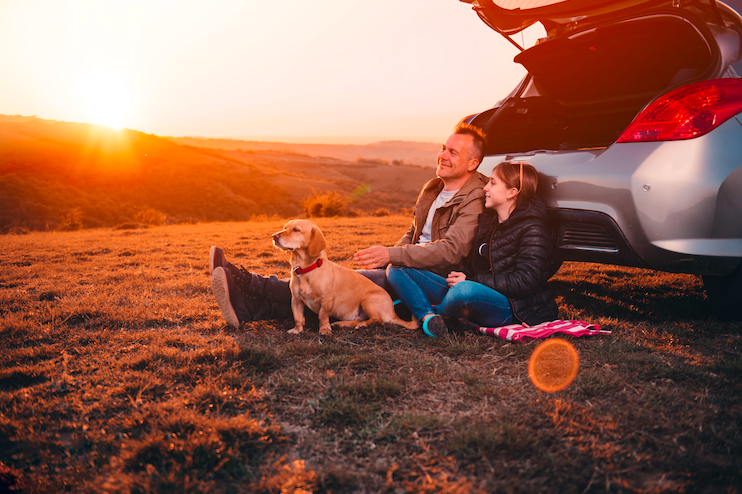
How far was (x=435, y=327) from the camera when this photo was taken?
3.16 meters

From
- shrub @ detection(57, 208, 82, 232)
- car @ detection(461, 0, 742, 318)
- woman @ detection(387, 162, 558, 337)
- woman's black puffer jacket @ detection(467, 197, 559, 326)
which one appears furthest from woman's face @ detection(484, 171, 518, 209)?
shrub @ detection(57, 208, 82, 232)

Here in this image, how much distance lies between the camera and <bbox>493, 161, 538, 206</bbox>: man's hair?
3.13 meters

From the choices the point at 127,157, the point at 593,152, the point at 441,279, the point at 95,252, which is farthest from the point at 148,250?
the point at 127,157

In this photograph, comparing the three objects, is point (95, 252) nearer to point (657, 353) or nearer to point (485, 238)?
point (485, 238)

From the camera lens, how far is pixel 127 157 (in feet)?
119

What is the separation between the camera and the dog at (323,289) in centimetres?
336

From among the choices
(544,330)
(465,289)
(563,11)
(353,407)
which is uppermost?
(563,11)

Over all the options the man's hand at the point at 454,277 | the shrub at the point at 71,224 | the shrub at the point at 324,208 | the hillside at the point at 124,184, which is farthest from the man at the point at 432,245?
Result: the hillside at the point at 124,184

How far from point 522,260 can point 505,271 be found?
0.56 ft

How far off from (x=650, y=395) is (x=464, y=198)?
185cm

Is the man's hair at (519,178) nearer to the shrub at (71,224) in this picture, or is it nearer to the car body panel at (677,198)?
the car body panel at (677,198)

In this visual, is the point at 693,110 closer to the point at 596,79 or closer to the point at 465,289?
the point at 596,79

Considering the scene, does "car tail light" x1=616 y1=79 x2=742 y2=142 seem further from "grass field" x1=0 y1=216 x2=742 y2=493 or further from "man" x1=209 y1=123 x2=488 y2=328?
"grass field" x1=0 y1=216 x2=742 y2=493

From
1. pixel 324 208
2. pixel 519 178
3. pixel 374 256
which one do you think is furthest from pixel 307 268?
pixel 324 208
